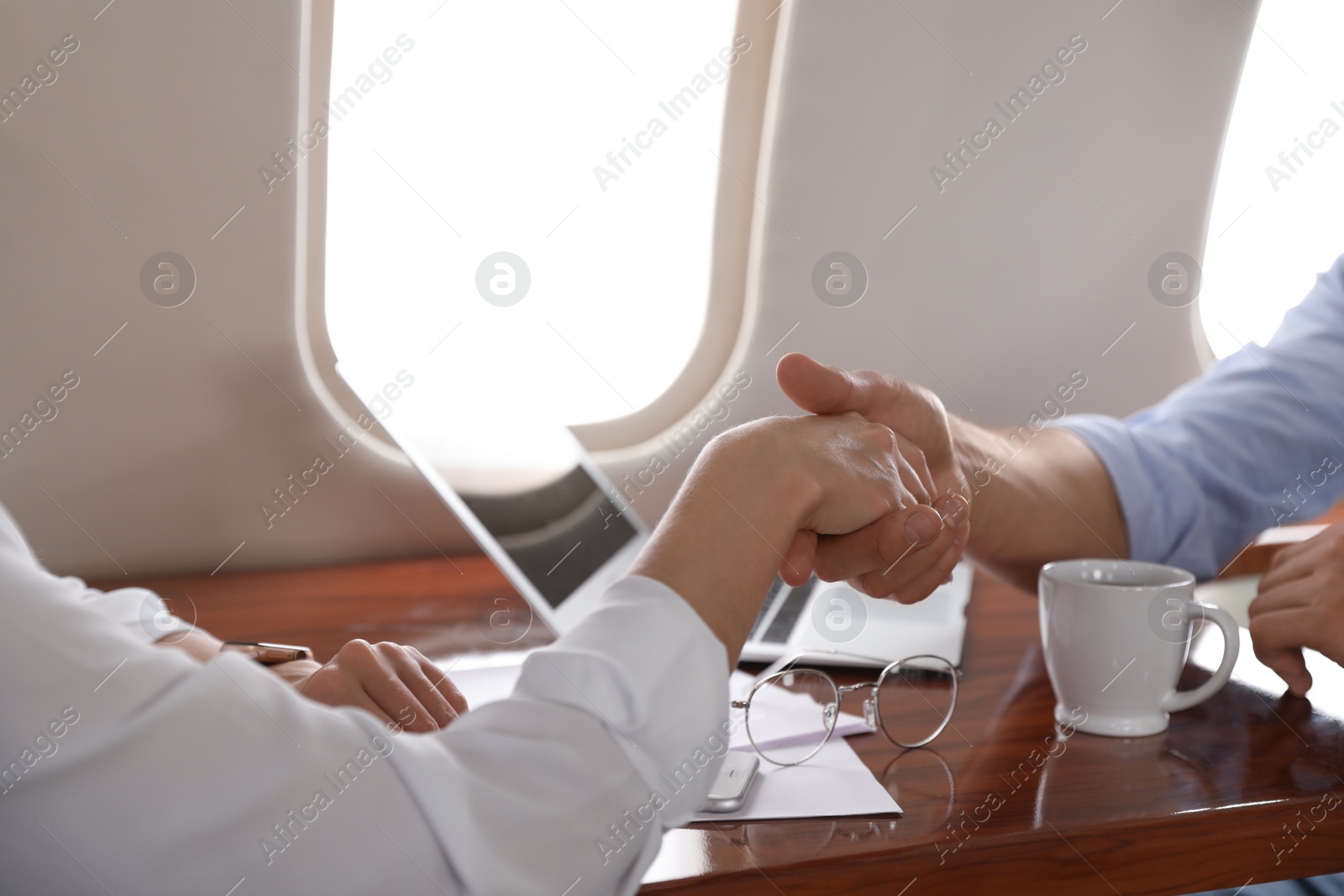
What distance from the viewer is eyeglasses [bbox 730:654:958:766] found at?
0.75m

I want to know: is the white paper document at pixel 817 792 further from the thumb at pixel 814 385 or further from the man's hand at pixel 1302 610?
the man's hand at pixel 1302 610

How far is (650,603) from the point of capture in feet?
1.71

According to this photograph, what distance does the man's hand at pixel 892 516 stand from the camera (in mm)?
784

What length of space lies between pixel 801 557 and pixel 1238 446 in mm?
756

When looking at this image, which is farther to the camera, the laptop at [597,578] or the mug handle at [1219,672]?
the laptop at [597,578]

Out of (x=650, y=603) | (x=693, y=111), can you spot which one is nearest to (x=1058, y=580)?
(x=650, y=603)

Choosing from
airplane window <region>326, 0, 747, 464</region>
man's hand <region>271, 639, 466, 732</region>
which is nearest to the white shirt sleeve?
man's hand <region>271, 639, 466, 732</region>

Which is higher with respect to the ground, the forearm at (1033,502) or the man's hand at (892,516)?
the man's hand at (892,516)

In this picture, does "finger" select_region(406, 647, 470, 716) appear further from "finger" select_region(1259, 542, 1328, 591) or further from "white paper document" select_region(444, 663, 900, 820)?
"finger" select_region(1259, 542, 1328, 591)

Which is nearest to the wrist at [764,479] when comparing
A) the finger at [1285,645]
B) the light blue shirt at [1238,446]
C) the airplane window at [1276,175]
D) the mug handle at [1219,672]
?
the mug handle at [1219,672]

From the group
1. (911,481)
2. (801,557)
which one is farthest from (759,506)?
(911,481)

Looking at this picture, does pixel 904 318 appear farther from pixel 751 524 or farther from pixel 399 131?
pixel 751 524

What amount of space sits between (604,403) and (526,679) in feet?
3.35

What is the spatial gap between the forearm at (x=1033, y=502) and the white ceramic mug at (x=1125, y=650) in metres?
0.25
